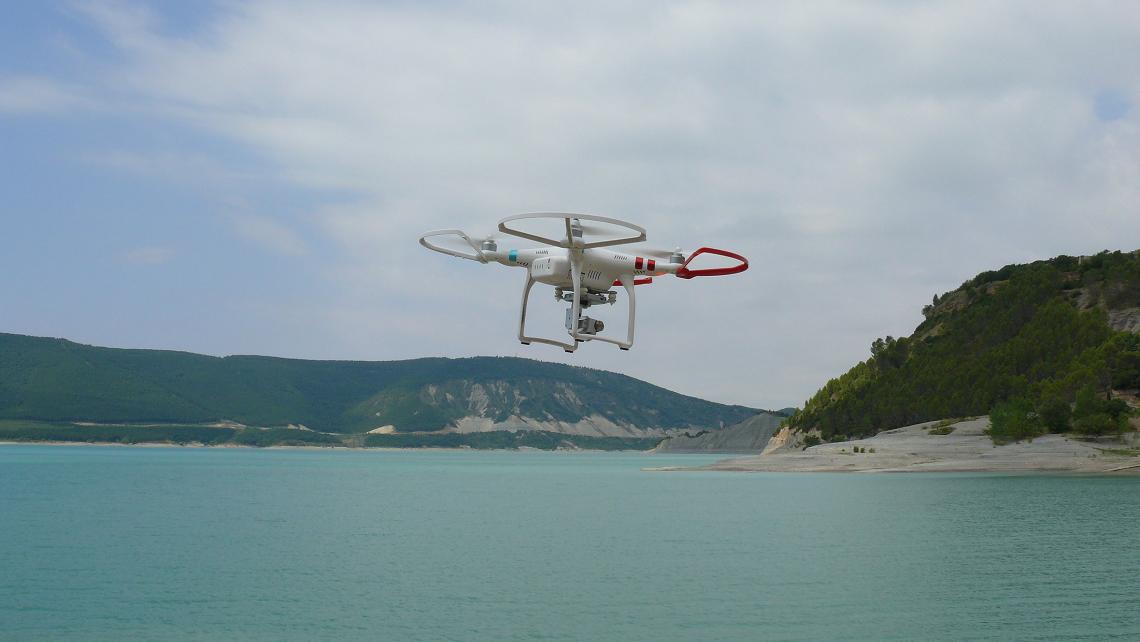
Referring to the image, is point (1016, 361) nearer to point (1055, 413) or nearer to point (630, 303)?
point (1055, 413)

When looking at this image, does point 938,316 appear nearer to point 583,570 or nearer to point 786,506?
point 786,506

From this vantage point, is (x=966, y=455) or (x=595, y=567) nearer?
(x=595, y=567)

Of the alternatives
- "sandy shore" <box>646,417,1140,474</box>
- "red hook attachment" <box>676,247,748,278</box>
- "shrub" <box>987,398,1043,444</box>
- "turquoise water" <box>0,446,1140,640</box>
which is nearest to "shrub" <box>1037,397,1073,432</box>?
"shrub" <box>987,398,1043,444</box>

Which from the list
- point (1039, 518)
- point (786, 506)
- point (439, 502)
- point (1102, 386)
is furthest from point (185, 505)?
point (1102, 386)

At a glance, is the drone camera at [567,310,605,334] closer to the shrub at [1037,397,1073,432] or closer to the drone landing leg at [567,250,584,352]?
the drone landing leg at [567,250,584,352]

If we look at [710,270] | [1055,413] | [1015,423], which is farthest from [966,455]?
[710,270]

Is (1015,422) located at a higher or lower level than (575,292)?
higher
